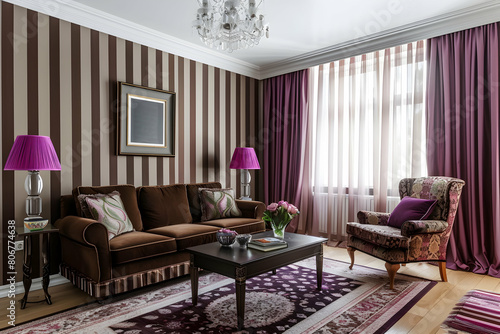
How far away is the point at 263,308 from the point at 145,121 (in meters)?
2.59

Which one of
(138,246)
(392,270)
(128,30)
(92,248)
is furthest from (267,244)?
(128,30)

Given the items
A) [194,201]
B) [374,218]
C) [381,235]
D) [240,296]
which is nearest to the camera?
[240,296]

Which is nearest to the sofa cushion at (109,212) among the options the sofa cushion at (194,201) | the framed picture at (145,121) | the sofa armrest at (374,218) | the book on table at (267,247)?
the framed picture at (145,121)

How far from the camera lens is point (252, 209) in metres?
4.31

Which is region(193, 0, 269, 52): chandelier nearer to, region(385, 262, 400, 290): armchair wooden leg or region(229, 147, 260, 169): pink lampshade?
region(229, 147, 260, 169): pink lampshade

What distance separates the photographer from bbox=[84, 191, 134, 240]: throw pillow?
3.09 metres

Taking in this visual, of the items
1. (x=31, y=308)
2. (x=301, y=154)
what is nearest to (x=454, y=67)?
(x=301, y=154)

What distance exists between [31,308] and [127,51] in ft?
9.06

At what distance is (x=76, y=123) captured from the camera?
352cm

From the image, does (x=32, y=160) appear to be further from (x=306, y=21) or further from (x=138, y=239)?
(x=306, y=21)

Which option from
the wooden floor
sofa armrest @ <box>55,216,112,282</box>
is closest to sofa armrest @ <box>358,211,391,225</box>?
the wooden floor

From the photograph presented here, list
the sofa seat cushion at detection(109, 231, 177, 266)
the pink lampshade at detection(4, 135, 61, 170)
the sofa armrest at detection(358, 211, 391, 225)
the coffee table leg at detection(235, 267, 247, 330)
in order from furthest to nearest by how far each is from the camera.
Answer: the sofa armrest at detection(358, 211, 391, 225) → the sofa seat cushion at detection(109, 231, 177, 266) → the pink lampshade at detection(4, 135, 61, 170) → the coffee table leg at detection(235, 267, 247, 330)

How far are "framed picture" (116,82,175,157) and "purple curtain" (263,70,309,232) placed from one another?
1.79 meters

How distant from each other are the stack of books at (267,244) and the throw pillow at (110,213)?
1.27 meters
